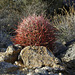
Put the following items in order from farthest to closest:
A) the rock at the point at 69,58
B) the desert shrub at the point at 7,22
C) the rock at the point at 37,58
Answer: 1. the desert shrub at the point at 7,22
2. the rock at the point at 69,58
3. the rock at the point at 37,58

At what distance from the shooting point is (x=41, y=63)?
255 centimetres

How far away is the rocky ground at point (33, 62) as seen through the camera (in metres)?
2.26

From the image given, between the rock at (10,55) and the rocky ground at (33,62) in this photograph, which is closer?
the rocky ground at (33,62)

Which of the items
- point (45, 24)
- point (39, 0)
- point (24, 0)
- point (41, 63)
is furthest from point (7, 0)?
point (41, 63)

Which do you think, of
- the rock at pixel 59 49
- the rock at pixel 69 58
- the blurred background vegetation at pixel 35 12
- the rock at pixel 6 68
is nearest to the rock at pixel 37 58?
the rock at pixel 6 68

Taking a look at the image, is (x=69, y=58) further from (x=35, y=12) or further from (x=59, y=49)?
Result: (x=35, y=12)

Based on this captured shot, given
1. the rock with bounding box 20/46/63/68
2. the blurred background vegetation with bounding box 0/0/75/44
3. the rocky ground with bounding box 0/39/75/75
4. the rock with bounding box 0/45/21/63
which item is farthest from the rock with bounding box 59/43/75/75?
the blurred background vegetation with bounding box 0/0/75/44

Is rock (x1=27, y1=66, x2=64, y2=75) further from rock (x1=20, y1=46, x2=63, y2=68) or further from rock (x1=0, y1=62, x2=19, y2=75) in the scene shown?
rock (x1=0, y1=62, x2=19, y2=75)

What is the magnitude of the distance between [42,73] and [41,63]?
407 millimetres

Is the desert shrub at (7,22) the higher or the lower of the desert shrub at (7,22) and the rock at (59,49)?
the higher

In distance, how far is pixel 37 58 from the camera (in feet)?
8.75

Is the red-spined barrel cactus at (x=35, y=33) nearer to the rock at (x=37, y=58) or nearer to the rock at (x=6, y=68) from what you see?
the rock at (x=37, y=58)

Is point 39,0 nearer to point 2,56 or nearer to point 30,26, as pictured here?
point 30,26

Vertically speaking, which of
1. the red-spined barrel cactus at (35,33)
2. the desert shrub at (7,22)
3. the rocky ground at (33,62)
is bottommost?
the rocky ground at (33,62)
